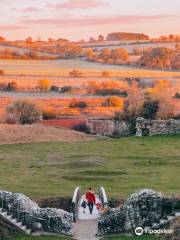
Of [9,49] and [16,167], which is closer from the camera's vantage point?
[16,167]

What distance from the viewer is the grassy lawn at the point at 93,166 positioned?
37594 millimetres

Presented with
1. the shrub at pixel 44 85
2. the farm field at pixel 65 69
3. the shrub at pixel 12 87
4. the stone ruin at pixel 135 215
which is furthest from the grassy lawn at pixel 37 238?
the farm field at pixel 65 69

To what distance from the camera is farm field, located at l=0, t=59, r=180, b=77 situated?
Answer: 145 m

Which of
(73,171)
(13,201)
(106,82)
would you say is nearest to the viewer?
(13,201)

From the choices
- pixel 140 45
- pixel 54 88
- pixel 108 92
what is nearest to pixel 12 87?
pixel 54 88

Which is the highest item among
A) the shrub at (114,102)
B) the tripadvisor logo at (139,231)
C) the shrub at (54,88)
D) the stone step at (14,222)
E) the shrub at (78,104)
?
the stone step at (14,222)

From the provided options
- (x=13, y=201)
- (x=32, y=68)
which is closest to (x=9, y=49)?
(x=32, y=68)

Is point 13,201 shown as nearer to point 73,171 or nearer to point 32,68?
point 73,171

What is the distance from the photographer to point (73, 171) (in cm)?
4238

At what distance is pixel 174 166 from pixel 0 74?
99878 millimetres

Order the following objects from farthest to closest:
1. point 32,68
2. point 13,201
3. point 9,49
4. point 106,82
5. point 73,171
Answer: point 9,49
point 32,68
point 106,82
point 73,171
point 13,201

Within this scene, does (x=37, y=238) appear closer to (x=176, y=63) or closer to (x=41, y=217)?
(x=41, y=217)

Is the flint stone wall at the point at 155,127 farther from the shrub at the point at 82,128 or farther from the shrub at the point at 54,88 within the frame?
the shrub at the point at 54,88

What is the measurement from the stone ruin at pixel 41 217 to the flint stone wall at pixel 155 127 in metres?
29.5
